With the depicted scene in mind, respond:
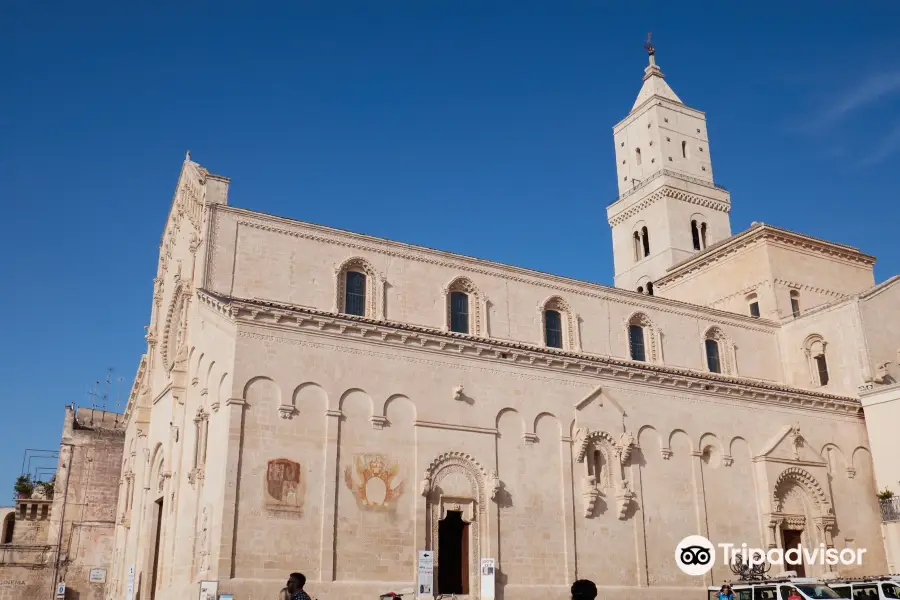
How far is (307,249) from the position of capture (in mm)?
27734

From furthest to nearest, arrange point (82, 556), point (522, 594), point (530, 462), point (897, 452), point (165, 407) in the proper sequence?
point (82, 556)
point (897, 452)
point (165, 407)
point (530, 462)
point (522, 594)

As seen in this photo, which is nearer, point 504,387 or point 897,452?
point 504,387

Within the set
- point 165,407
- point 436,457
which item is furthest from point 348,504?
point 165,407

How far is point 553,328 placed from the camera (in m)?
31.5

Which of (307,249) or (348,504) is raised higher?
(307,249)

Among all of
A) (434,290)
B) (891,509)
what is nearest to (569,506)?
(434,290)

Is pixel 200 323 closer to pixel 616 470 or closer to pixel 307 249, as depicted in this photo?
pixel 307 249

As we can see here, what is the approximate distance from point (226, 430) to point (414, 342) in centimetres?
613

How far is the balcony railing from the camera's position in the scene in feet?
105

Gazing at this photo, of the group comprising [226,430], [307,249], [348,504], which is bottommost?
[348,504]

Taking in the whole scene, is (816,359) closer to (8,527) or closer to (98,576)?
(98,576)

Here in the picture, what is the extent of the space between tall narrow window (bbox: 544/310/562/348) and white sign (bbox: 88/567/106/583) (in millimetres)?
23674

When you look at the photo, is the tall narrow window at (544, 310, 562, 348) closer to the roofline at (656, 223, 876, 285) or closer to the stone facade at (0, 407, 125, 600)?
the roofline at (656, 223, 876, 285)

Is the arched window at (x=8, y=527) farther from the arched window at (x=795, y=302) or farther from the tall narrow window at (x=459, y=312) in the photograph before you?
the arched window at (x=795, y=302)
